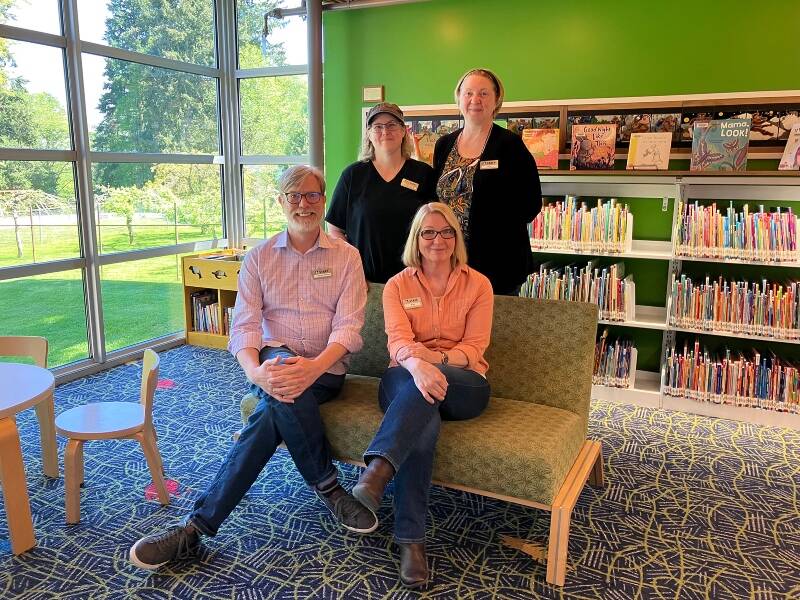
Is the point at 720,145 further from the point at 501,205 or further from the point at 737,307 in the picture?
the point at 501,205

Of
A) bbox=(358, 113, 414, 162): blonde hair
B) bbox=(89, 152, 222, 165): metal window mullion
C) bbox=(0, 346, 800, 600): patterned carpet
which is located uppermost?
bbox=(89, 152, 222, 165): metal window mullion

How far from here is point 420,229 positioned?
2.59m

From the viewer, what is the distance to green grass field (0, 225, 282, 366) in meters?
4.32

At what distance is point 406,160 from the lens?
3.04m

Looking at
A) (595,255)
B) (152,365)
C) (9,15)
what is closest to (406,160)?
(152,365)

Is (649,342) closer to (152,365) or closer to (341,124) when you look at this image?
(341,124)

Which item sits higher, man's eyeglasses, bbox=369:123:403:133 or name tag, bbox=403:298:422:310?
man's eyeglasses, bbox=369:123:403:133

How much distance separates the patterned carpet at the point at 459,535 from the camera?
2211 mm

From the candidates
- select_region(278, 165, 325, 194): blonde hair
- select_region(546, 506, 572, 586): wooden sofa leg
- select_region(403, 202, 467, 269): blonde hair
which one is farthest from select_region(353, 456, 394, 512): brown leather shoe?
select_region(278, 165, 325, 194): blonde hair

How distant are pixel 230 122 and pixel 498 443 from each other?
14.8 ft

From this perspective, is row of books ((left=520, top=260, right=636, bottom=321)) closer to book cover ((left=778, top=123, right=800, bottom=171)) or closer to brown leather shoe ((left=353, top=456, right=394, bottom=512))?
book cover ((left=778, top=123, right=800, bottom=171))

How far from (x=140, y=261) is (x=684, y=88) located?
4197 mm

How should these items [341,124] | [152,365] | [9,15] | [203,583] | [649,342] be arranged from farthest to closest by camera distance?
[341,124], [649,342], [9,15], [152,365], [203,583]

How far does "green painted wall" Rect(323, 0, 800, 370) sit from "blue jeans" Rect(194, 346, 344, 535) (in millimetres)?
2738
